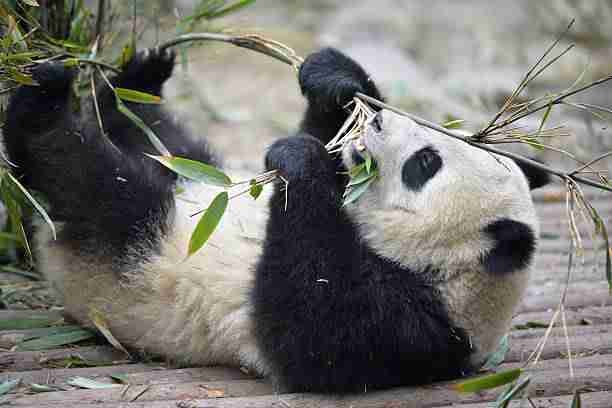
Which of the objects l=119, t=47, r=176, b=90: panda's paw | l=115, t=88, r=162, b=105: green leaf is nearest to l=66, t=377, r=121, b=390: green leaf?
l=115, t=88, r=162, b=105: green leaf

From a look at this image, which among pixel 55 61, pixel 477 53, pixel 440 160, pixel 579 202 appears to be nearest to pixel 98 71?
pixel 55 61

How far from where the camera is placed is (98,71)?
3.98 m

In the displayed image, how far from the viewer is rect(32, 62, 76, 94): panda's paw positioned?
11.3 feet

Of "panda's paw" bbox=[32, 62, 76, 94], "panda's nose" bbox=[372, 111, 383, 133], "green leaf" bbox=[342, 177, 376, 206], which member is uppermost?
"panda's paw" bbox=[32, 62, 76, 94]

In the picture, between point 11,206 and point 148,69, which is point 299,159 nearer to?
point 11,206

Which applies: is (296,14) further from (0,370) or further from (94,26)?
(0,370)

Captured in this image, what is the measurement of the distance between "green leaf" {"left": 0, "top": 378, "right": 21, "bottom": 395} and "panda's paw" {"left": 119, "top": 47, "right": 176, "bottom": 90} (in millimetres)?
1701

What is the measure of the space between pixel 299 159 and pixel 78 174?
3.17 ft

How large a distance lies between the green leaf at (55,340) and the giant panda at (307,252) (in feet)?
0.24

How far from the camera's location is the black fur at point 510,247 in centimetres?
309

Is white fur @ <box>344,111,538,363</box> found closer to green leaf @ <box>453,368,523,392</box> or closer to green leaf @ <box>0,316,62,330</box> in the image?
green leaf @ <box>453,368,523,392</box>

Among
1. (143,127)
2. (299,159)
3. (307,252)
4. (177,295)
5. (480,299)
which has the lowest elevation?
(177,295)

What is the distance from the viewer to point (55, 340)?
341 cm

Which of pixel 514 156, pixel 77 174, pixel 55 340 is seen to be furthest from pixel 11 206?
pixel 514 156
